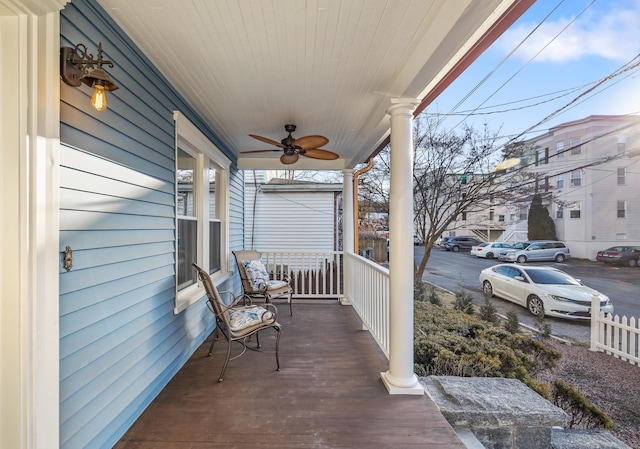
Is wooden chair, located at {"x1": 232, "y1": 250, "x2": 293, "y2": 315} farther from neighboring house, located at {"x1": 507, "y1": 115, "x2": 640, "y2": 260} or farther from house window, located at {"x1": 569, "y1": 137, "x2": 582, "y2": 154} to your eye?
house window, located at {"x1": 569, "y1": 137, "x2": 582, "y2": 154}

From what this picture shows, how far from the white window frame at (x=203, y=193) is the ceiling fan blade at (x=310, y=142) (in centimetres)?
109

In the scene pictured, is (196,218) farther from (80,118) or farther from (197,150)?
(80,118)

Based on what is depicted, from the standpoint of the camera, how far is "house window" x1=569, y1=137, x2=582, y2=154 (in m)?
4.03

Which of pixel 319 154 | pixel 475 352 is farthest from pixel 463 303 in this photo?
pixel 319 154

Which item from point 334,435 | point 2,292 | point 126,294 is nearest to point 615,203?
point 334,435

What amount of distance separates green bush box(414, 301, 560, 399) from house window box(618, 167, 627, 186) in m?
2.20

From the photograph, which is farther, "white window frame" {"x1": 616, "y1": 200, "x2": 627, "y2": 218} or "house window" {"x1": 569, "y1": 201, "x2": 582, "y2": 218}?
"house window" {"x1": 569, "y1": 201, "x2": 582, "y2": 218}

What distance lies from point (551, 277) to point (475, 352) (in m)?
2.12

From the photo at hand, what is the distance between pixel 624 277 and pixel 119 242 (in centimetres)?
523

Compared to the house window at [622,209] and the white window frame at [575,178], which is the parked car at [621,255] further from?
the white window frame at [575,178]

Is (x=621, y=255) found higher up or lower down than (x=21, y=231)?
lower down

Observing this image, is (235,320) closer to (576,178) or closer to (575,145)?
(576,178)

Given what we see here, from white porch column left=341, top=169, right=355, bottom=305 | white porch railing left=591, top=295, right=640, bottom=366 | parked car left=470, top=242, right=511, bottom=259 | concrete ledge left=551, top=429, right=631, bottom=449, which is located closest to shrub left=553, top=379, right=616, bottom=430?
concrete ledge left=551, top=429, right=631, bottom=449

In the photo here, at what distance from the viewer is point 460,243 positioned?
635 centimetres
